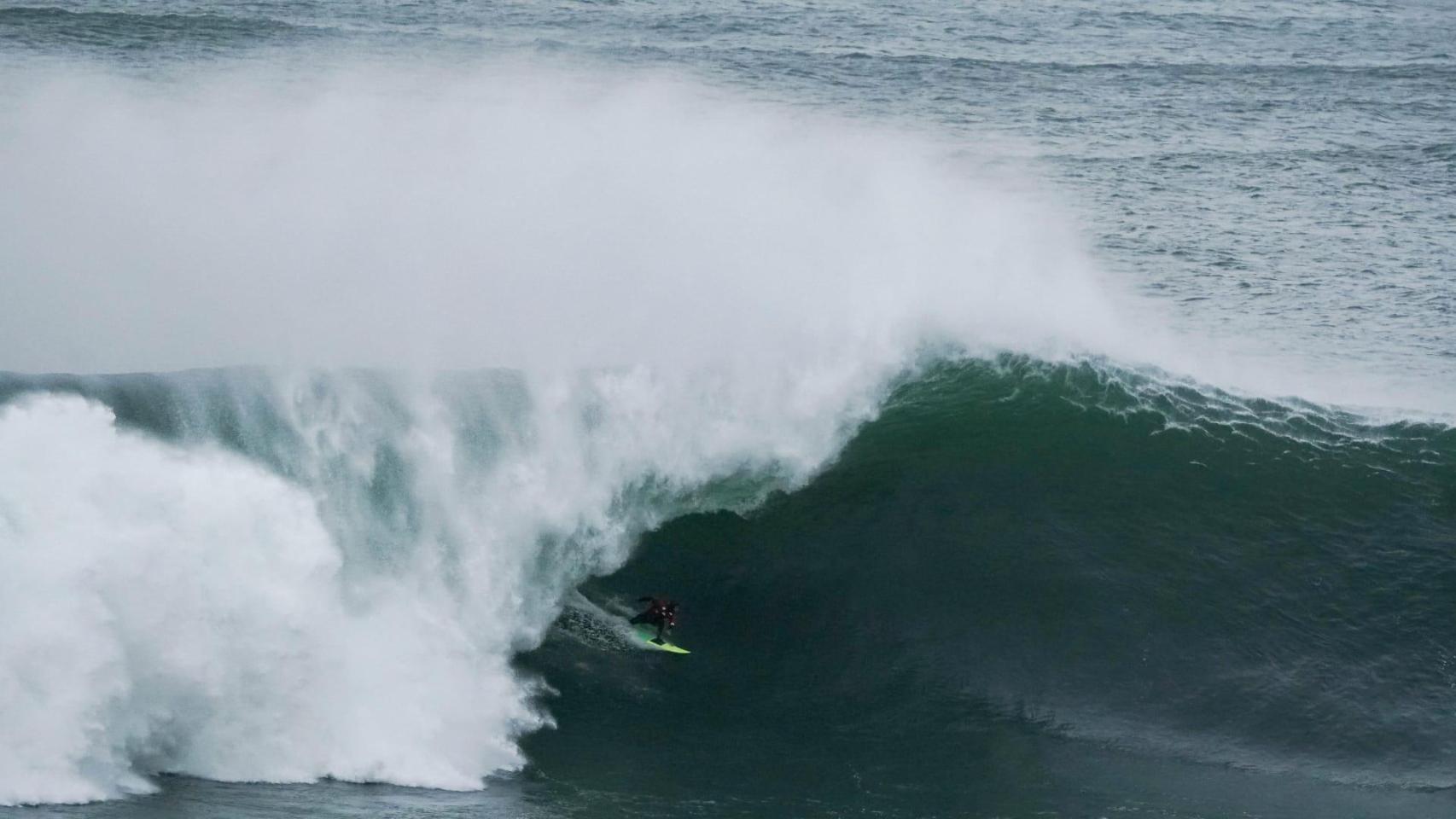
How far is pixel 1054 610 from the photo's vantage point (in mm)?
17062

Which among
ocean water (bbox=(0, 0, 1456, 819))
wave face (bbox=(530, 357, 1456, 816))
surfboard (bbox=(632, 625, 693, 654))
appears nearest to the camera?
ocean water (bbox=(0, 0, 1456, 819))

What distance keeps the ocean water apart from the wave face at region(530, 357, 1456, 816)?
0.06m

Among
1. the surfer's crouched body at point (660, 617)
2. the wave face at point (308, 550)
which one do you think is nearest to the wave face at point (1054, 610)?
the surfer's crouched body at point (660, 617)

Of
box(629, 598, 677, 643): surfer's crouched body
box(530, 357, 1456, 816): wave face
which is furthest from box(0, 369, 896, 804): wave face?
box(629, 598, 677, 643): surfer's crouched body

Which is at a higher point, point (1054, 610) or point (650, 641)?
point (1054, 610)

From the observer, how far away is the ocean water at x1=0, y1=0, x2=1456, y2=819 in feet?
45.6

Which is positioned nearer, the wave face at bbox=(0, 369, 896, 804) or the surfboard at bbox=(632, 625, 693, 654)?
the wave face at bbox=(0, 369, 896, 804)

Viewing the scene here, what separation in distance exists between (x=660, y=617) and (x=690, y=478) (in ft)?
8.34

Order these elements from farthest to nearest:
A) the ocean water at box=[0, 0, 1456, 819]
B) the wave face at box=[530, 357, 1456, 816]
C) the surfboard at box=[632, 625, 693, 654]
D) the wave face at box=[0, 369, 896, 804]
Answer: the surfboard at box=[632, 625, 693, 654], the wave face at box=[530, 357, 1456, 816], the ocean water at box=[0, 0, 1456, 819], the wave face at box=[0, 369, 896, 804]

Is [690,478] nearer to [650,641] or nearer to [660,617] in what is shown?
[660,617]

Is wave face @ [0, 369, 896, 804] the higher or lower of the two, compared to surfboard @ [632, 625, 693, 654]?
higher

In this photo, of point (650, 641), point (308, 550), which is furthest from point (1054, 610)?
point (308, 550)

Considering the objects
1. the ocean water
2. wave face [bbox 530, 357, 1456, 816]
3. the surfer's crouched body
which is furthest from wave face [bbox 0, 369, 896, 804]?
the surfer's crouched body

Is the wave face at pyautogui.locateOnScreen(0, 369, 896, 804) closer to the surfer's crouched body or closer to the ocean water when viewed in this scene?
the ocean water
